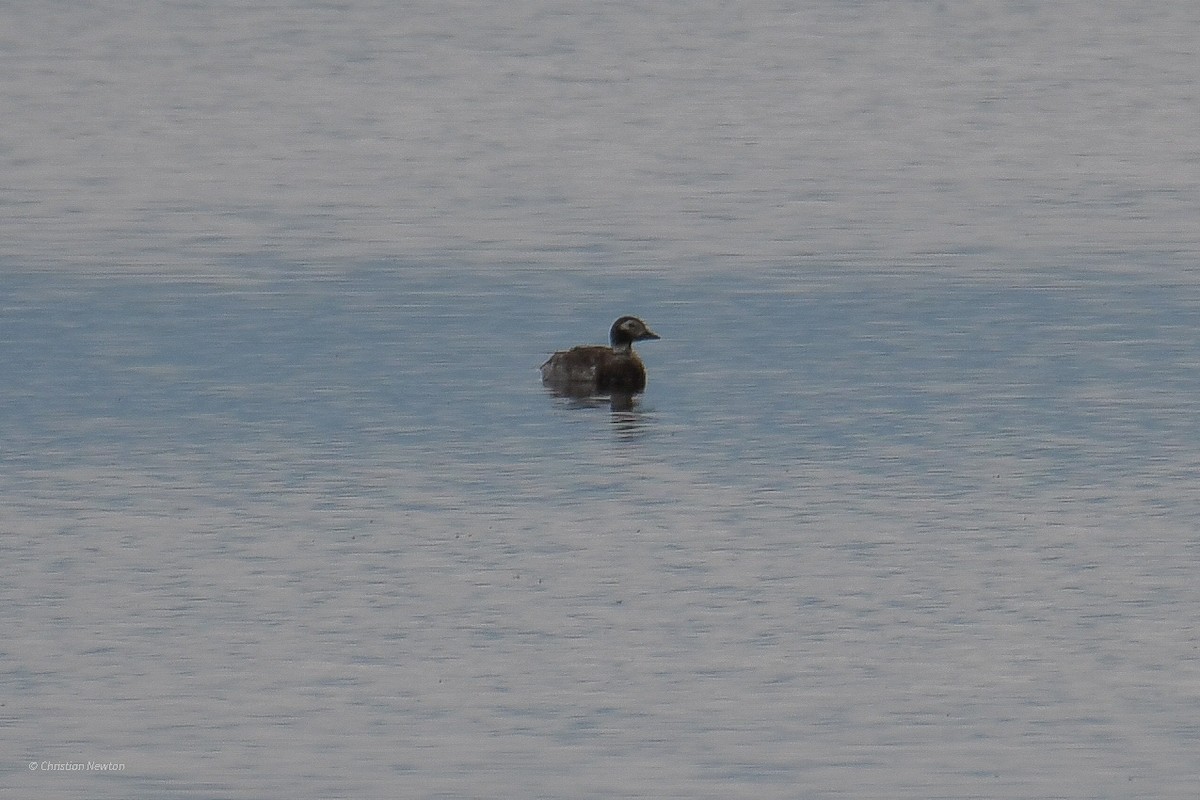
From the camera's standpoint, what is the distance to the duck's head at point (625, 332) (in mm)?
20375

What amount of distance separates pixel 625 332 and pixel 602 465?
362cm

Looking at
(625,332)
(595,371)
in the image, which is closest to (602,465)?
(595,371)

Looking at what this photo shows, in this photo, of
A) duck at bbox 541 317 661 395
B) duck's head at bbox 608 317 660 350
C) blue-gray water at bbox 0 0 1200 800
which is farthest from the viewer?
duck's head at bbox 608 317 660 350

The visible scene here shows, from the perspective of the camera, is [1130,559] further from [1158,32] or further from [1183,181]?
[1158,32]

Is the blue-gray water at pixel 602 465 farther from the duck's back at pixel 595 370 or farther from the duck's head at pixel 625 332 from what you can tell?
the duck's head at pixel 625 332

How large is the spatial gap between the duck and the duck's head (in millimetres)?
130

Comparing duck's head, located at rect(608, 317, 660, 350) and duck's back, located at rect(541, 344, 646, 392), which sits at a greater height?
duck's head, located at rect(608, 317, 660, 350)

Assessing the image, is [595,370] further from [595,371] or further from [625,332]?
[625,332]

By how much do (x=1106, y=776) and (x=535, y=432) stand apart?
7640 mm

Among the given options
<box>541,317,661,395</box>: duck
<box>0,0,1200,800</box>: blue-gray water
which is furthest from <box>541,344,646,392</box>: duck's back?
<box>0,0,1200,800</box>: blue-gray water

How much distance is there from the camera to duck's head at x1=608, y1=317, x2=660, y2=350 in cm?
2038

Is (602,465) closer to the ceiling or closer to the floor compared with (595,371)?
closer to the floor

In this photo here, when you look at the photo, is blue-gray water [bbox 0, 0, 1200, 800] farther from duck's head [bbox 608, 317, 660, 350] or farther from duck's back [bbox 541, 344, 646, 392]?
duck's head [bbox 608, 317, 660, 350]

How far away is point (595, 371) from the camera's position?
1984 cm
